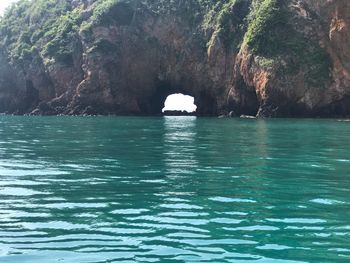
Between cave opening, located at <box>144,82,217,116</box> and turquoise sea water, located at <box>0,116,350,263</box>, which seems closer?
turquoise sea water, located at <box>0,116,350,263</box>

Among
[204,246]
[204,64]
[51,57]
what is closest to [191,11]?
[204,64]

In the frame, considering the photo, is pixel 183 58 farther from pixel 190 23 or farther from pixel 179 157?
pixel 179 157

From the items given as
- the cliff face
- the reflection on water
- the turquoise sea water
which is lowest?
the turquoise sea water

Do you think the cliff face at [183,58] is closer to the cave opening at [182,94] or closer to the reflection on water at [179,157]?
the cave opening at [182,94]

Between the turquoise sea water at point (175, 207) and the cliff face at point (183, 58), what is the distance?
45.1 m

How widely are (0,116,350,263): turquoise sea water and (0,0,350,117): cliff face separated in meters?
45.1

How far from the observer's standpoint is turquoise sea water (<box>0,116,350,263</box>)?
8.59 m

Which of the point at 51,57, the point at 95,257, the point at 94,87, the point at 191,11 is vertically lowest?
the point at 95,257

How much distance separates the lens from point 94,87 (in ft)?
276

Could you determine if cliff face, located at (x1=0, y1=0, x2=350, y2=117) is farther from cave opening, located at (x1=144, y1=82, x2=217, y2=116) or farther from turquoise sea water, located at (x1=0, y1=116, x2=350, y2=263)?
turquoise sea water, located at (x1=0, y1=116, x2=350, y2=263)

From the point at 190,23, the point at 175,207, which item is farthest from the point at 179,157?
the point at 190,23

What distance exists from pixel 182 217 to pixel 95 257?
3.00 meters

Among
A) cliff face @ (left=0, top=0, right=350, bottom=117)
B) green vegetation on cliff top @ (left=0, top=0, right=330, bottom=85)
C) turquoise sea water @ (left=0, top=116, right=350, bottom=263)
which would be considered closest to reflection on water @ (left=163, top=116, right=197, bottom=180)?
turquoise sea water @ (left=0, top=116, right=350, bottom=263)

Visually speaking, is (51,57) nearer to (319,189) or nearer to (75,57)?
(75,57)
